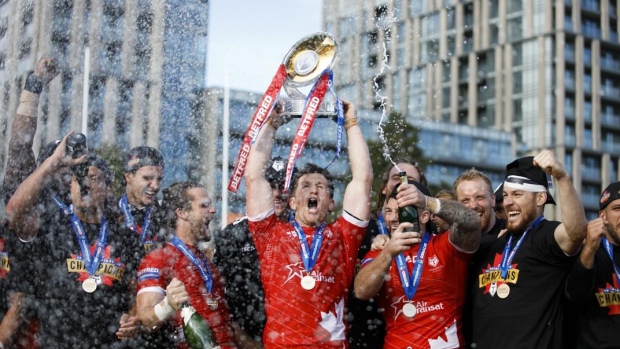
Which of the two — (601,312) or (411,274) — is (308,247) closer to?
(411,274)

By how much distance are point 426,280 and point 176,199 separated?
168 cm

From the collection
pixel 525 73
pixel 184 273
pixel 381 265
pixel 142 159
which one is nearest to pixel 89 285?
pixel 184 273

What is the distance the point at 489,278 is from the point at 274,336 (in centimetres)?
133

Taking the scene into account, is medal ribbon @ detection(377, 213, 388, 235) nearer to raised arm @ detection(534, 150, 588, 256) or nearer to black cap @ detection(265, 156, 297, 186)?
black cap @ detection(265, 156, 297, 186)

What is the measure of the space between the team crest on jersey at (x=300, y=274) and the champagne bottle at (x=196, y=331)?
609 millimetres

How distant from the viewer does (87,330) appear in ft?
18.5

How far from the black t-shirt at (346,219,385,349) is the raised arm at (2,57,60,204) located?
2357 millimetres

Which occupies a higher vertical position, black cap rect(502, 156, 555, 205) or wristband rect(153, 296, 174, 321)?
black cap rect(502, 156, 555, 205)

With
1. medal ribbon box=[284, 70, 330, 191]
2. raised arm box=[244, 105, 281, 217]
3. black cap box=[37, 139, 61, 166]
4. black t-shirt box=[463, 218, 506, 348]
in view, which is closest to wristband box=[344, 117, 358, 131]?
medal ribbon box=[284, 70, 330, 191]

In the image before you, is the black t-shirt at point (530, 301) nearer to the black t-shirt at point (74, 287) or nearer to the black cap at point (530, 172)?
the black cap at point (530, 172)

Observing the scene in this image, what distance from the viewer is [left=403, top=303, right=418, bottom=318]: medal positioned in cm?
536

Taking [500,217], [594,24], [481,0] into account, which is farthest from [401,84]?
[500,217]

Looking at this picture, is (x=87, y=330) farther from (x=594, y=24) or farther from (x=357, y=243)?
(x=594, y=24)

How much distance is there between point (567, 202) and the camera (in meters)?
4.91
